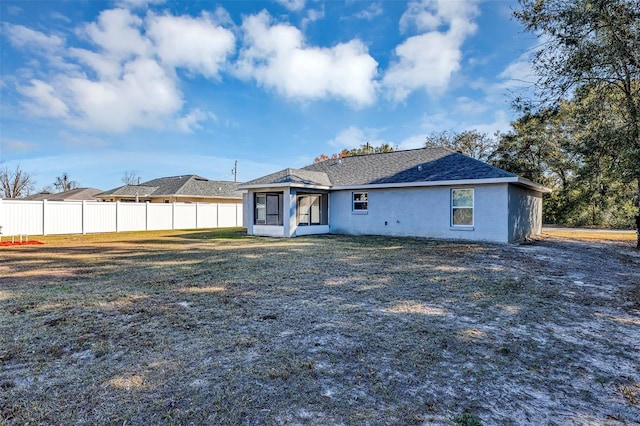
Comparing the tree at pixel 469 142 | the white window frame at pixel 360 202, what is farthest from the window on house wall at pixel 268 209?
the tree at pixel 469 142

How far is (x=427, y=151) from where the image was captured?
18.0 m

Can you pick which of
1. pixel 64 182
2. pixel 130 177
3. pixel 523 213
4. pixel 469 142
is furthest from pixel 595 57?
pixel 64 182

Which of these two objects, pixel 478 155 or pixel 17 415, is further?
pixel 478 155

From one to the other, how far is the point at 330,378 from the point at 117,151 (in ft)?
142

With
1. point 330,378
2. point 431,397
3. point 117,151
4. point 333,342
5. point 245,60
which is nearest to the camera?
point 431,397

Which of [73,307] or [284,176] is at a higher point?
[284,176]

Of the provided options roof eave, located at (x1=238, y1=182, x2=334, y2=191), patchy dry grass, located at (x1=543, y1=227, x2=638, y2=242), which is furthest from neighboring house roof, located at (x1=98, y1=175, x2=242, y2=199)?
patchy dry grass, located at (x1=543, y1=227, x2=638, y2=242)

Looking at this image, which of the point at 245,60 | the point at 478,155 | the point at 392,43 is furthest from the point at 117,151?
the point at 478,155

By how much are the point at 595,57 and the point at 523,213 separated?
7.67 m

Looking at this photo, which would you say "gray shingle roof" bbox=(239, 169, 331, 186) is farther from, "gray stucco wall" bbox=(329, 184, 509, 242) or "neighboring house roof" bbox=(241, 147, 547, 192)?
"gray stucco wall" bbox=(329, 184, 509, 242)

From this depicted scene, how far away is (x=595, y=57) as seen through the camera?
857 cm

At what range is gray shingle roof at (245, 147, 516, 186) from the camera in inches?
555

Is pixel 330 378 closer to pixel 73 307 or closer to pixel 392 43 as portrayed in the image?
pixel 73 307

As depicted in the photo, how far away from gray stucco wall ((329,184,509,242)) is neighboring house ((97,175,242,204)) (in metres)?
14.4
